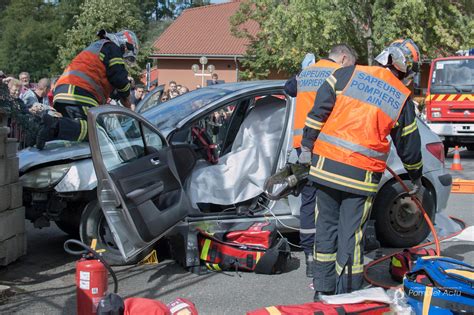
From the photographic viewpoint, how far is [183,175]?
5633 mm

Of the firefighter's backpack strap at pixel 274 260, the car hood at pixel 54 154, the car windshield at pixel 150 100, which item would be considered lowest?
the firefighter's backpack strap at pixel 274 260

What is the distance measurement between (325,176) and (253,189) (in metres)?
1.76

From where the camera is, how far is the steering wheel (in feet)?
19.9

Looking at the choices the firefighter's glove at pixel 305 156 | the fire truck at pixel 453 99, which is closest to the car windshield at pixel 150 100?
the firefighter's glove at pixel 305 156

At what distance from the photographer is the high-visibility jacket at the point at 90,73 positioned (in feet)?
20.0

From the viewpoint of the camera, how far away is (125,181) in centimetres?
456

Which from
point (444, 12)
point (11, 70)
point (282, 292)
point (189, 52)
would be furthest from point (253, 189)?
point (11, 70)

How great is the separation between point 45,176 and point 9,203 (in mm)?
383

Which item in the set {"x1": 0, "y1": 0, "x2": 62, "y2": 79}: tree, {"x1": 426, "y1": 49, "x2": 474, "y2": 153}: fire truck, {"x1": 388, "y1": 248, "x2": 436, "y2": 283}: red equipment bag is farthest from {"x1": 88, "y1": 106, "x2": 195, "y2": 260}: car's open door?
{"x1": 0, "y1": 0, "x2": 62, "y2": 79}: tree

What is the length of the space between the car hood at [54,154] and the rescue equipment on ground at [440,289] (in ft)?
9.92

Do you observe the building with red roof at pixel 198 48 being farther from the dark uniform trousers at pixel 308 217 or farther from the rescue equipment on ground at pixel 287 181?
the dark uniform trousers at pixel 308 217

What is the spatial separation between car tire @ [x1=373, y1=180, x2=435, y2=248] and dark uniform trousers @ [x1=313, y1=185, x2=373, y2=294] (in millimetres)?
1830

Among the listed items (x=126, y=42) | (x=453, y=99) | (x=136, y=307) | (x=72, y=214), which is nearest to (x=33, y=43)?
(x=453, y=99)

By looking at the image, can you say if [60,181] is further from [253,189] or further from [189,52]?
[189,52]
